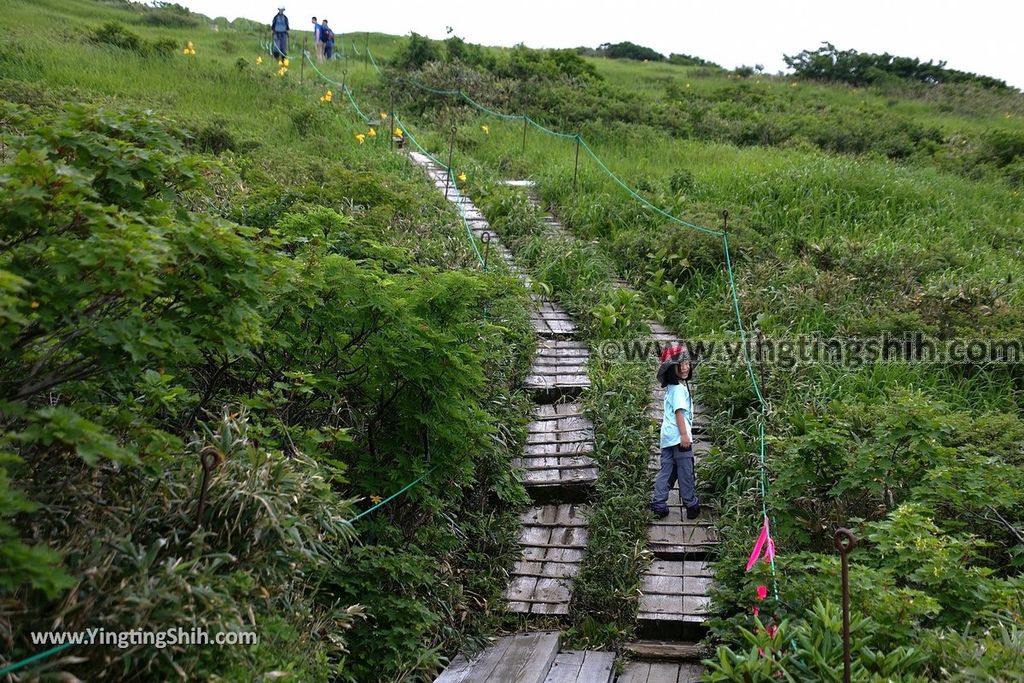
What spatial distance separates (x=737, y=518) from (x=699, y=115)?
609 inches

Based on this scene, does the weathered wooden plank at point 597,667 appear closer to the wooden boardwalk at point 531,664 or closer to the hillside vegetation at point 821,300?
the wooden boardwalk at point 531,664

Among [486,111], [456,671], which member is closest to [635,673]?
[456,671]

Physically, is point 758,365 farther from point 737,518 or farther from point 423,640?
point 423,640

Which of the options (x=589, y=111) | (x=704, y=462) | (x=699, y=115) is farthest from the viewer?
(x=699, y=115)

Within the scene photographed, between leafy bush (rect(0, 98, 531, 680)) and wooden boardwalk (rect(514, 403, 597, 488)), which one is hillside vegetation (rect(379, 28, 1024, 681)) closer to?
wooden boardwalk (rect(514, 403, 597, 488))

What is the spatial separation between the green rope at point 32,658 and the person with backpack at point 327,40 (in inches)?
914

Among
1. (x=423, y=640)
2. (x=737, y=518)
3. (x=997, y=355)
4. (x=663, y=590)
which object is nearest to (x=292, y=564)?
(x=423, y=640)

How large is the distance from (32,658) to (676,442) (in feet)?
16.0

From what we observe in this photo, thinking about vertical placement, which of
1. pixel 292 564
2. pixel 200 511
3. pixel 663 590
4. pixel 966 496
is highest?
pixel 200 511

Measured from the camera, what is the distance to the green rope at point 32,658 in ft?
9.30

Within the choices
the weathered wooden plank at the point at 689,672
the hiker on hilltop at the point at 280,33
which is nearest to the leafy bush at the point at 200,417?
the weathered wooden plank at the point at 689,672

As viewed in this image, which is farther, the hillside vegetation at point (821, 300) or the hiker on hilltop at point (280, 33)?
the hiker on hilltop at point (280, 33)

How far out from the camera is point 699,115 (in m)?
20.2

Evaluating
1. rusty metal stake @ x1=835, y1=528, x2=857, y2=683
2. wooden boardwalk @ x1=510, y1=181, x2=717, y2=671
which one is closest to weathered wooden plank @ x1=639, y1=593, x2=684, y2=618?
wooden boardwalk @ x1=510, y1=181, x2=717, y2=671
